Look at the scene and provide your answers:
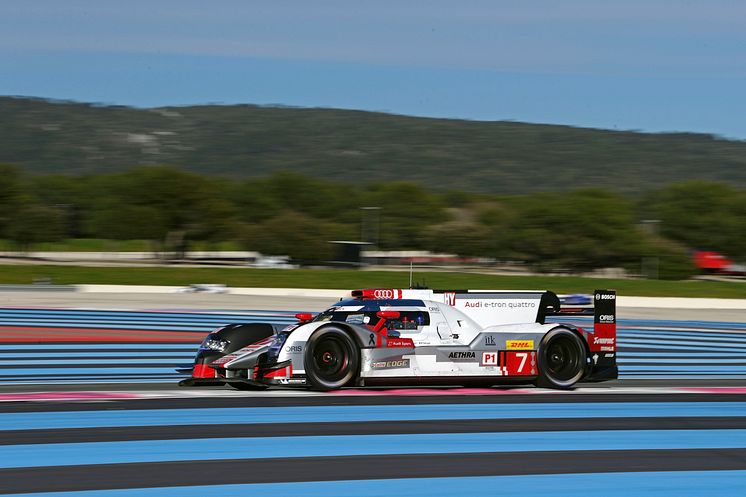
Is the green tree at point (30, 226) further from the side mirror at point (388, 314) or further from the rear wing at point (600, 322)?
the rear wing at point (600, 322)

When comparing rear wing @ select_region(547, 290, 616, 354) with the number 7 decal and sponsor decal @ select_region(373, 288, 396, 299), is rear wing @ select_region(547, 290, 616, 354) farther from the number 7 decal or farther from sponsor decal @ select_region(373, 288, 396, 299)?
sponsor decal @ select_region(373, 288, 396, 299)

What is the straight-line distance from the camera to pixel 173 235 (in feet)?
280

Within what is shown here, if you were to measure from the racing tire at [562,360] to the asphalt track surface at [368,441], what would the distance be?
0.21 meters

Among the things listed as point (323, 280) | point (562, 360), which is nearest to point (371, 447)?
point (562, 360)

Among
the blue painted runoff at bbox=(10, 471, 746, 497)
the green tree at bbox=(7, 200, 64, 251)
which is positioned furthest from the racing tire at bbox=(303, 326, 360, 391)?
the green tree at bbox=(7, 200, 64, 251)

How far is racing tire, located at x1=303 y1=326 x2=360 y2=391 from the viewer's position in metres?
10.7

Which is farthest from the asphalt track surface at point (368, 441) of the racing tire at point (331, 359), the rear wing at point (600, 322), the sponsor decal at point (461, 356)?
the rear wing at point (600, 322)

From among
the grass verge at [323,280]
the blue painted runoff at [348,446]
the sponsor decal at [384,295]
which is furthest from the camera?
the grass verge at [323,280]

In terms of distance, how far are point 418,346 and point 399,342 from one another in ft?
0.74

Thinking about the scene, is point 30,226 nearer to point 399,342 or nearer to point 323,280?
point 323,280

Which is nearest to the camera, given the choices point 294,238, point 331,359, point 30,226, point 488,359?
point 331,359

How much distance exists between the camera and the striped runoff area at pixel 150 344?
13.9 metres

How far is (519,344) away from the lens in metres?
11.3

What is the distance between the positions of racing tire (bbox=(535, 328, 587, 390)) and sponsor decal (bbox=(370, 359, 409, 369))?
5.32 feet
